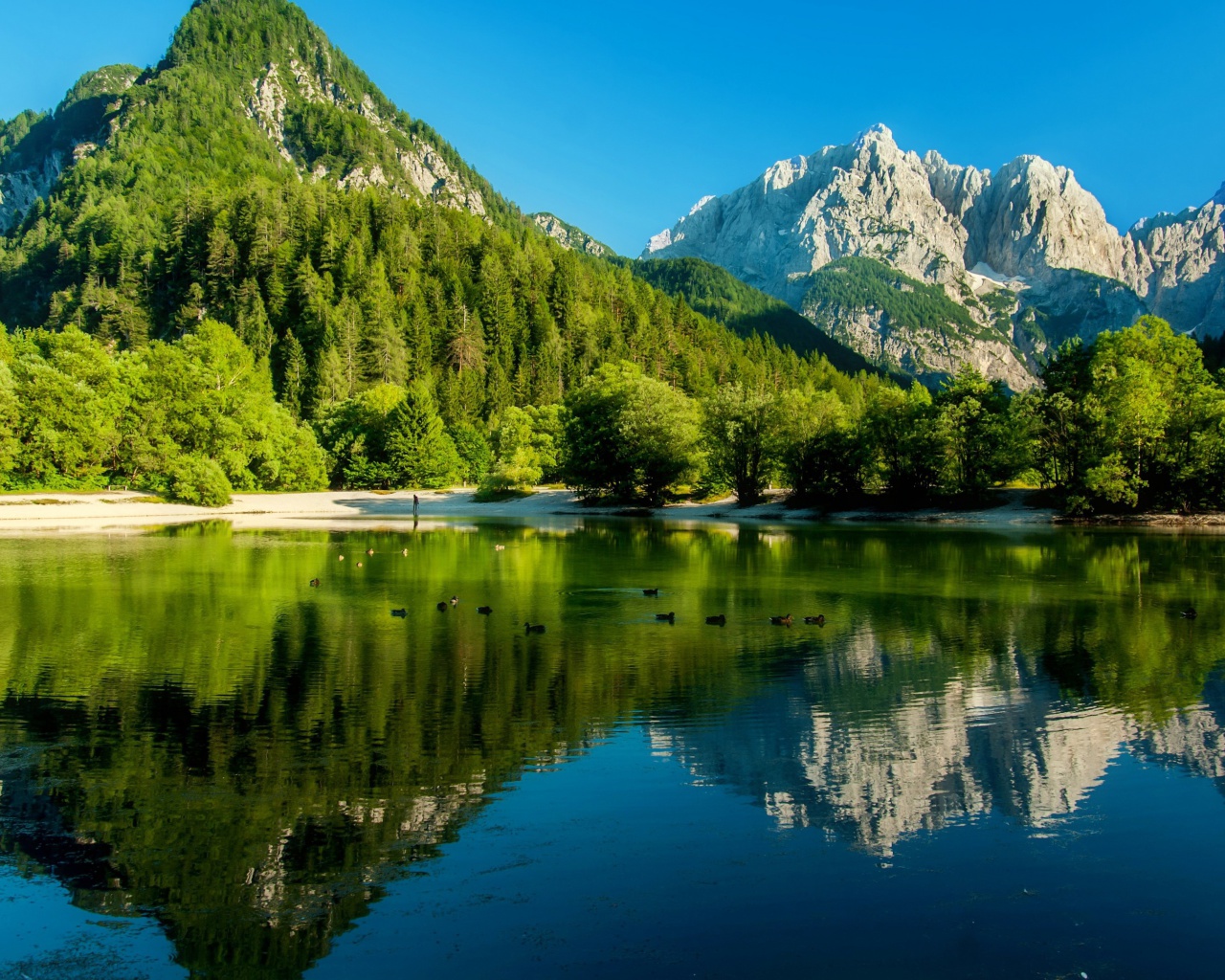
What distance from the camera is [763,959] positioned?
723cm

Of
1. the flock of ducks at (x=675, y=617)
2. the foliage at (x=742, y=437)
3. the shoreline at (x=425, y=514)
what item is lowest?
the flock of ducks at (x=675, y=617)

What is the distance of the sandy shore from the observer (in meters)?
65.2

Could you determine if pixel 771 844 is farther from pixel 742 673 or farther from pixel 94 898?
pixel 742 673

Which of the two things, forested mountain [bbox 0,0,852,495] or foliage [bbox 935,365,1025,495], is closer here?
foliage [bbox 935,365,1025,495]

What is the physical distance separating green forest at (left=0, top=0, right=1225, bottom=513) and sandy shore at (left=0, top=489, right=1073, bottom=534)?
2.74m

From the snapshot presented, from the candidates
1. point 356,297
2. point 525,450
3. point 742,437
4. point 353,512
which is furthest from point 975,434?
point 356,297

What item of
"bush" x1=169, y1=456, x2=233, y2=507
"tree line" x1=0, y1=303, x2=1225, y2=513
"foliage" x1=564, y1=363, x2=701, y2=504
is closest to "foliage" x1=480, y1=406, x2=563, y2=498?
"tree line" x1=0, y1=303, x2=1225, y2=513

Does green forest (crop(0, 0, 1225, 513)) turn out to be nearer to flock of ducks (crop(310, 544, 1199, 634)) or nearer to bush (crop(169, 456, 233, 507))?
bush (crop(169, 456, 233, 507))

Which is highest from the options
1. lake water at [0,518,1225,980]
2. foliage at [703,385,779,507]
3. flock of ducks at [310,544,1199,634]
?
foliage at [703,385,779,507]

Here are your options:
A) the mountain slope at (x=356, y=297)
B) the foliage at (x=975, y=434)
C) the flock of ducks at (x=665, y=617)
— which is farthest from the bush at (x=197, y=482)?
the foliage at (x=975, y=434)

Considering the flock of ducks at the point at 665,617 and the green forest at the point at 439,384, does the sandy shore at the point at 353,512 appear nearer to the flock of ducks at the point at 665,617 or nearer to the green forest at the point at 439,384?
the green forest at the point at 439,384

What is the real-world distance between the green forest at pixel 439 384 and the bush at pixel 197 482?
0.20 metres

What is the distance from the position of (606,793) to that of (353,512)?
80.2 metres

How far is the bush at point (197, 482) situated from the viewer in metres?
79.2
